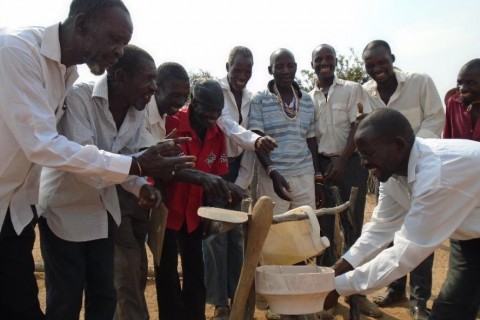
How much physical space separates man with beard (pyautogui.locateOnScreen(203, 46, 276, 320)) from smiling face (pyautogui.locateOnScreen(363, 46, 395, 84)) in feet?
3.29

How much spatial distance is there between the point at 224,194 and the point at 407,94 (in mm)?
2210

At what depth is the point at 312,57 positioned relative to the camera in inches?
194

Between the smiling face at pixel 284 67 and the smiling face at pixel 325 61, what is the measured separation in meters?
0.33

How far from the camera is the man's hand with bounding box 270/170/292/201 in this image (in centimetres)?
404

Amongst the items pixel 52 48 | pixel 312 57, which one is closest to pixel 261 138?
pixel 312 57

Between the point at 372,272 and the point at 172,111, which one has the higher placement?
the point at 172,111

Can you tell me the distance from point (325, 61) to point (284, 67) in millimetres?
475

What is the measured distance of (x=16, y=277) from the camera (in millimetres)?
2461

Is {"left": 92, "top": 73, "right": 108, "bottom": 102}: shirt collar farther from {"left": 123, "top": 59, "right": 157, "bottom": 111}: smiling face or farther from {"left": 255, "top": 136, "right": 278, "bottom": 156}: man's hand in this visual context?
{"left": 255, "top": 136, "right": 278, "bottom": 156}: man's hand

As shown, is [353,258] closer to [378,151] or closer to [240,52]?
[378,151]

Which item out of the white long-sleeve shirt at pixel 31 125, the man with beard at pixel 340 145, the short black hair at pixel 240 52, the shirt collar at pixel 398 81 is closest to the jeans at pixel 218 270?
the man with beard at pixel 340 145

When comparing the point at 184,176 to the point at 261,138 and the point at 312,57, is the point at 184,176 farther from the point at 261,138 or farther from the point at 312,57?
the point at 312,57

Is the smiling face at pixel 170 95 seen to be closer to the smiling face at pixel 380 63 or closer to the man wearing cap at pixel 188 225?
the man wearing cap at pixel 188 225

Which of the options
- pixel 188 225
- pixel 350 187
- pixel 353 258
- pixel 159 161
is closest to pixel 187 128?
pixel 188 225
